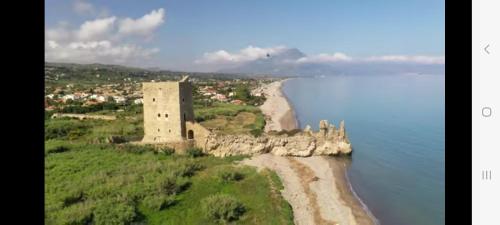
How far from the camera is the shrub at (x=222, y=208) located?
1009 centimetres

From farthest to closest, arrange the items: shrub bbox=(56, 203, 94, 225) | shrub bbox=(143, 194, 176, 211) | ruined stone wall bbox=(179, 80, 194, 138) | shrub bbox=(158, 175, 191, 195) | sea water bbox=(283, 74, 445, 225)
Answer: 1. ruined stone wall bbox=(179, 80, 194, 138)
2. sea water bbox=(283, 74, 445, 225)
3. shrub bbox=(158, 175, 191, 195)
4. shrub bbox=(143, 194, 176, 211)
5. shrub bbox=(56, 203, 94, 225)

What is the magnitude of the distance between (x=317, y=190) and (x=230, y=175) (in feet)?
11.6

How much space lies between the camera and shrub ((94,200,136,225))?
8883 mm

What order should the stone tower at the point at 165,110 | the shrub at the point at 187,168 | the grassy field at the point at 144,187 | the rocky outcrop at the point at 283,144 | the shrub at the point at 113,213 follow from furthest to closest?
the rocky outcrop at the point at 283,144
the stone tower at the point at 165,110
the shrub at the point at 187,168
the grassy field at the point at 144,187
the shrub at the point at 113,213

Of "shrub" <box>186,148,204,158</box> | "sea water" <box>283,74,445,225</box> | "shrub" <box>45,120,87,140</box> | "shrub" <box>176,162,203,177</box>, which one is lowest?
"sea water" <box>283,74,445,225</box>

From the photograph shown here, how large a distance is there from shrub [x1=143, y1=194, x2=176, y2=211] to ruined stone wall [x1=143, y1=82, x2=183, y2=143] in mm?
6310

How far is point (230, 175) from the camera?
43.0 ft

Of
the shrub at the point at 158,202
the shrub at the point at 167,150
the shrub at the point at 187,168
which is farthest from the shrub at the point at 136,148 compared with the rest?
the shrub at the point at 158,202

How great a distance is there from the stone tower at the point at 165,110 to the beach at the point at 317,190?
3.56m
